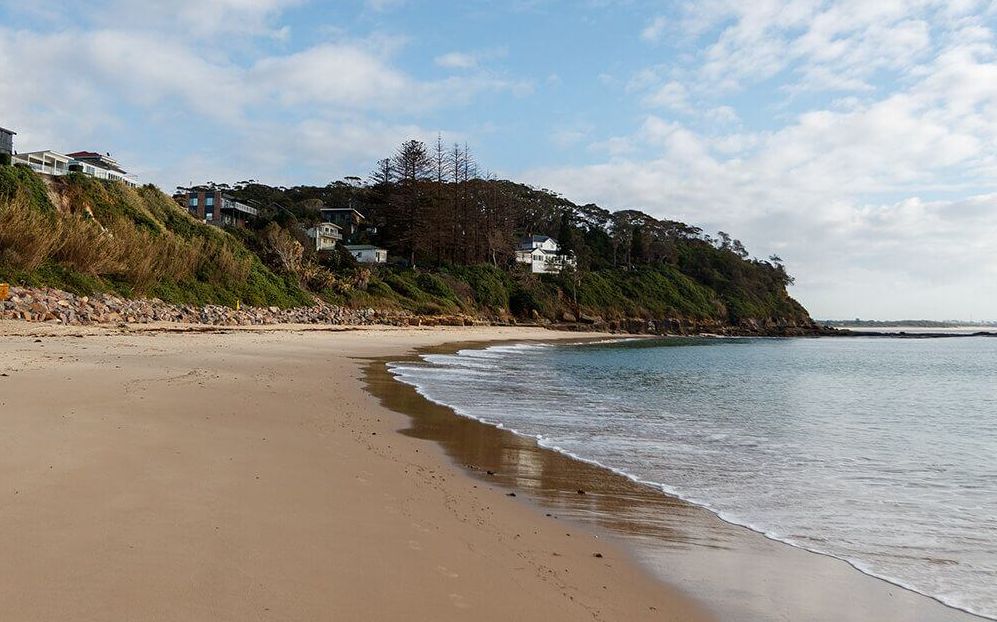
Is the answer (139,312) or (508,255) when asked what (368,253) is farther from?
(139,312)

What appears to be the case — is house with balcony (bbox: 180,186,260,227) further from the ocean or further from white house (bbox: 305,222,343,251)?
the ocean

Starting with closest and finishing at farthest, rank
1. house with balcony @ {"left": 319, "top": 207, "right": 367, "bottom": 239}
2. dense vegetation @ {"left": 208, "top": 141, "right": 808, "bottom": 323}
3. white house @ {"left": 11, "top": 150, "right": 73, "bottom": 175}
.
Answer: white house @ {"left": 11, "top": 150, "right": 73, "bottom": 175}
dense vegetation @ {"left": 208, "top": 141, "right": 808, "bottom": 323}
house with balcony @ {"left": 319, "top": 207, "right": 367, "bottom": 239}

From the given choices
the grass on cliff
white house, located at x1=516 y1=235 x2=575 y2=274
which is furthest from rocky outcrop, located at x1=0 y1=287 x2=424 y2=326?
white house, located at x1=516 y1=235 x2=575 y2=274

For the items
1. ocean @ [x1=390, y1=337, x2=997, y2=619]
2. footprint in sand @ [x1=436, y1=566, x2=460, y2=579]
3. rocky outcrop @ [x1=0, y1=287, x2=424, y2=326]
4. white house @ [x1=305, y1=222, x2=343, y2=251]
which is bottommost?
ocean @ [x1=390, y1=337, x2=997, y2=619]

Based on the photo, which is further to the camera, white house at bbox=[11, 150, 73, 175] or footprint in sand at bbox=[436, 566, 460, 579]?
white house at bbox=[11, 150, 73, 175]

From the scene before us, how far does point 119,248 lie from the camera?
107 ft

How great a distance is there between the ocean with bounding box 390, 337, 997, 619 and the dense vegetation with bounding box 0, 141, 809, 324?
21.1 meters

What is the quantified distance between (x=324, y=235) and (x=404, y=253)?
9240 mm

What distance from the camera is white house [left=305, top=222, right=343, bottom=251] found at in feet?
217

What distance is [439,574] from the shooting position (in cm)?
365

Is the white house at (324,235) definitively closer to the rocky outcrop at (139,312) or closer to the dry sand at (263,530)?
the rocky outcrop at (139,312)

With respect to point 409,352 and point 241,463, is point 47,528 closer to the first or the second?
point 241,463

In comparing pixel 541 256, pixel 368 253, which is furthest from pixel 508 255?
pixel 368 253

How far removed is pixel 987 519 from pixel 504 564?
15.9 feet
